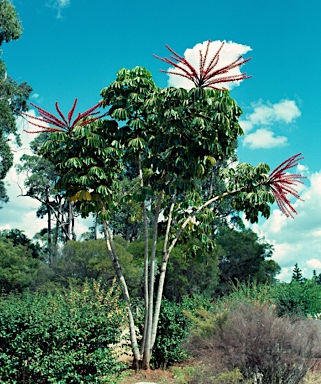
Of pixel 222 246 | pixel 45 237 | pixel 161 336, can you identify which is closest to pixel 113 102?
pixel 161 336

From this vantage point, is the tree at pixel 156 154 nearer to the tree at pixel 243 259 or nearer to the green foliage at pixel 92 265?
the green foliage at pixel 92 265

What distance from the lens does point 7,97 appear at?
73.4ft

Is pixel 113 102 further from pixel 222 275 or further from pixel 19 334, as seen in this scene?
pixel 222 275

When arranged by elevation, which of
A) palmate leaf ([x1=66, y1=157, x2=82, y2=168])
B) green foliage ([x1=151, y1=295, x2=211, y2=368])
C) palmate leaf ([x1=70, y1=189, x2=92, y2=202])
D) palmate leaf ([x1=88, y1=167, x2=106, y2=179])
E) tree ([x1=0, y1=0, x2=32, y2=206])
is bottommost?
green foliage ([x1=151, y1=295, x2=211, y2=368])

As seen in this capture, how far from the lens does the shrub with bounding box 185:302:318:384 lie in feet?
22.0

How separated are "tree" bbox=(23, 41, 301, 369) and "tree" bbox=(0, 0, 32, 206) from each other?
12.7 m

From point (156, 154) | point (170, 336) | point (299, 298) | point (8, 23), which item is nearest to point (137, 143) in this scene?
point (156, 154)

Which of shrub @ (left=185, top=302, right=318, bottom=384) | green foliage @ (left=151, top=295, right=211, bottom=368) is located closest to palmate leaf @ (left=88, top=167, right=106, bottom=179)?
green foliage @ (left=151, top=295, right=211, bottom=368)

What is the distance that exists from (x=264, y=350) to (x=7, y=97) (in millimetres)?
18634

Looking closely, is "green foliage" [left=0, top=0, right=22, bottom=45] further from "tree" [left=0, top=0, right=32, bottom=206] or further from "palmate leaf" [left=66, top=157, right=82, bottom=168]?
"palmate leaf" [left=66, top=157, right=82, bottom=168]

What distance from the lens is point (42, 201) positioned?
30.8m

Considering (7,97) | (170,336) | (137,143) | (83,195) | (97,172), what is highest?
(7,97)

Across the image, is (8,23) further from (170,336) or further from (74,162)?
(170,336)

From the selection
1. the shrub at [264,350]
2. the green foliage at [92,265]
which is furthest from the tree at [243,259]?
the shrub at [264,350]
